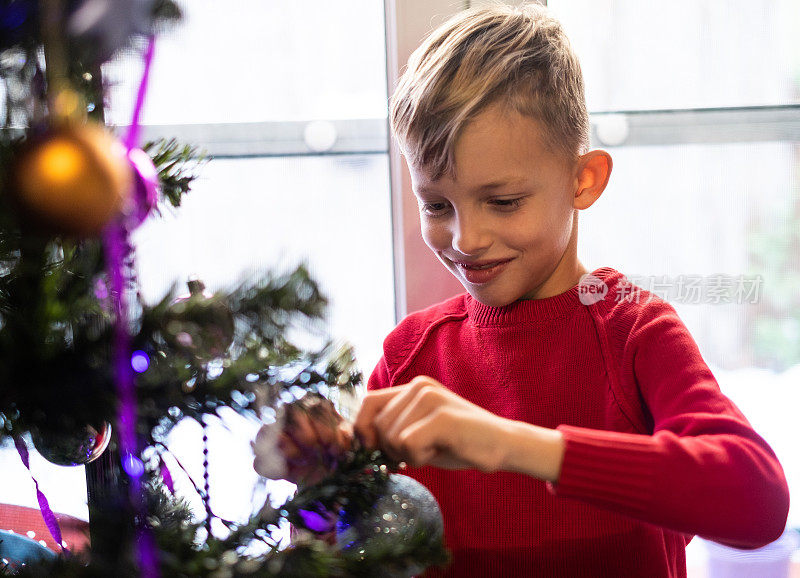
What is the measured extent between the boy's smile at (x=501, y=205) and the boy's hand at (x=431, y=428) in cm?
24

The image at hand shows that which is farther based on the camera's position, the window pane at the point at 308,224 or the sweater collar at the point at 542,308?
the window pane at the point at 308,224

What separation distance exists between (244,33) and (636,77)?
1.91 feet

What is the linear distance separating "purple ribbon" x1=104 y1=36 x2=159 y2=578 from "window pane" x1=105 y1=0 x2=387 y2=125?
0.67m

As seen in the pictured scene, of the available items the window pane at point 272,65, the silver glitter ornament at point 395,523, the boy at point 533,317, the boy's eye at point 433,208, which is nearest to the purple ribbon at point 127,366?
the silver glitter ornament at point 395,523

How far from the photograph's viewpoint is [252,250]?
109cm

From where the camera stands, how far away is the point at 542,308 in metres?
0.90

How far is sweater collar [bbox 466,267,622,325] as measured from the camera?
2.95ft

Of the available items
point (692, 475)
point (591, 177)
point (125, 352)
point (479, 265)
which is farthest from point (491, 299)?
point (125, 352)

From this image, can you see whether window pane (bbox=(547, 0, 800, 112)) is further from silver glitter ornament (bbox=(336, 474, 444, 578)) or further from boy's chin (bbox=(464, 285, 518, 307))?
silver glitter ornament (bbox=(336, 474, 444, 578))

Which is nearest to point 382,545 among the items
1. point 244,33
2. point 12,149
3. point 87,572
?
point 87,572

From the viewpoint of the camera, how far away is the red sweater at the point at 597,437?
62 centimetres

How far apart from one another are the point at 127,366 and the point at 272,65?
794 millimetres

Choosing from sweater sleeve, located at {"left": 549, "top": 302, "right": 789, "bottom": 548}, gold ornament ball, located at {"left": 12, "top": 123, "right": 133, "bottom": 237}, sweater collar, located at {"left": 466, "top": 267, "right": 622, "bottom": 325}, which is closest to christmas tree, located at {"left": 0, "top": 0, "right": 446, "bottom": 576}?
gold ornament ball, located at {"left": 12, "top": 123, "right": 133, "bottom": 237}

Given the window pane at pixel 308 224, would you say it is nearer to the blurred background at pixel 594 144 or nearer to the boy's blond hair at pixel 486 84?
the blurred background at pixel 594 144
